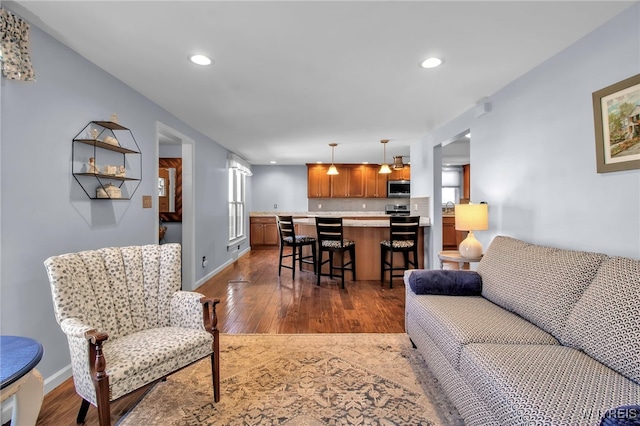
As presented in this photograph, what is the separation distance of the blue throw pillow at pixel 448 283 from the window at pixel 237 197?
4.47m

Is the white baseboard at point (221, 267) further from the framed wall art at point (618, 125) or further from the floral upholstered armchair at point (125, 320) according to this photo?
the framed wall art at point (618, 125)

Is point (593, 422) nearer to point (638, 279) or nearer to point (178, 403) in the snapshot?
point (638, 279)

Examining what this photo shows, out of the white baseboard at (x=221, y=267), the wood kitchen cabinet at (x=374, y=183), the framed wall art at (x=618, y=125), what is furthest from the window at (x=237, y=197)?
the framed wall art at (x=618, y=125)

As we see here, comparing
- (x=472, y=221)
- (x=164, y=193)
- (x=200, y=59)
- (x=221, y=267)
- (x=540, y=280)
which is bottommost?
(x=221, y=267)

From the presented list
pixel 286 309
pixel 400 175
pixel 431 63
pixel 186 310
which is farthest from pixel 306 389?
pixel 400 175

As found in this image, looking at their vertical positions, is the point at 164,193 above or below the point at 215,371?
above

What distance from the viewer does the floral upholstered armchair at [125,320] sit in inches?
54.7

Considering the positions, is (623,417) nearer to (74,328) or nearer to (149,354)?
(149,354)

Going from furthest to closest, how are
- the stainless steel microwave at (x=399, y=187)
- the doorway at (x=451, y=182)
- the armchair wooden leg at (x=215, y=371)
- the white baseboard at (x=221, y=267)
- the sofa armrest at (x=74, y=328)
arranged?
1. the stainless steel microwave at (x=399, y=187)
2. the doorway at (x=451, y=182)
3. the white baseboard at (x=221, y=267)
4. the armchair wooden leg at (x=215, y=371)
5. the sofa armrest at (x=74, y=328)

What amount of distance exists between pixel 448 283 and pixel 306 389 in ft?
4.27

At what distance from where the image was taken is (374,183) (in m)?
7.77

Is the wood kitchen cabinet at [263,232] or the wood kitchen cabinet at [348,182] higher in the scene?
the wood kitchen cabinet at [348,182]

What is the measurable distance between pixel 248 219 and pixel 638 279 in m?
7.28

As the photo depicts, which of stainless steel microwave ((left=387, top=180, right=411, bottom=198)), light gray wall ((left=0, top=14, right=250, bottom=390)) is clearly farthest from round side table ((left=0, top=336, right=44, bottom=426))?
stainless steel microwave ((left=387, top=180, right=411, bottom=198))
